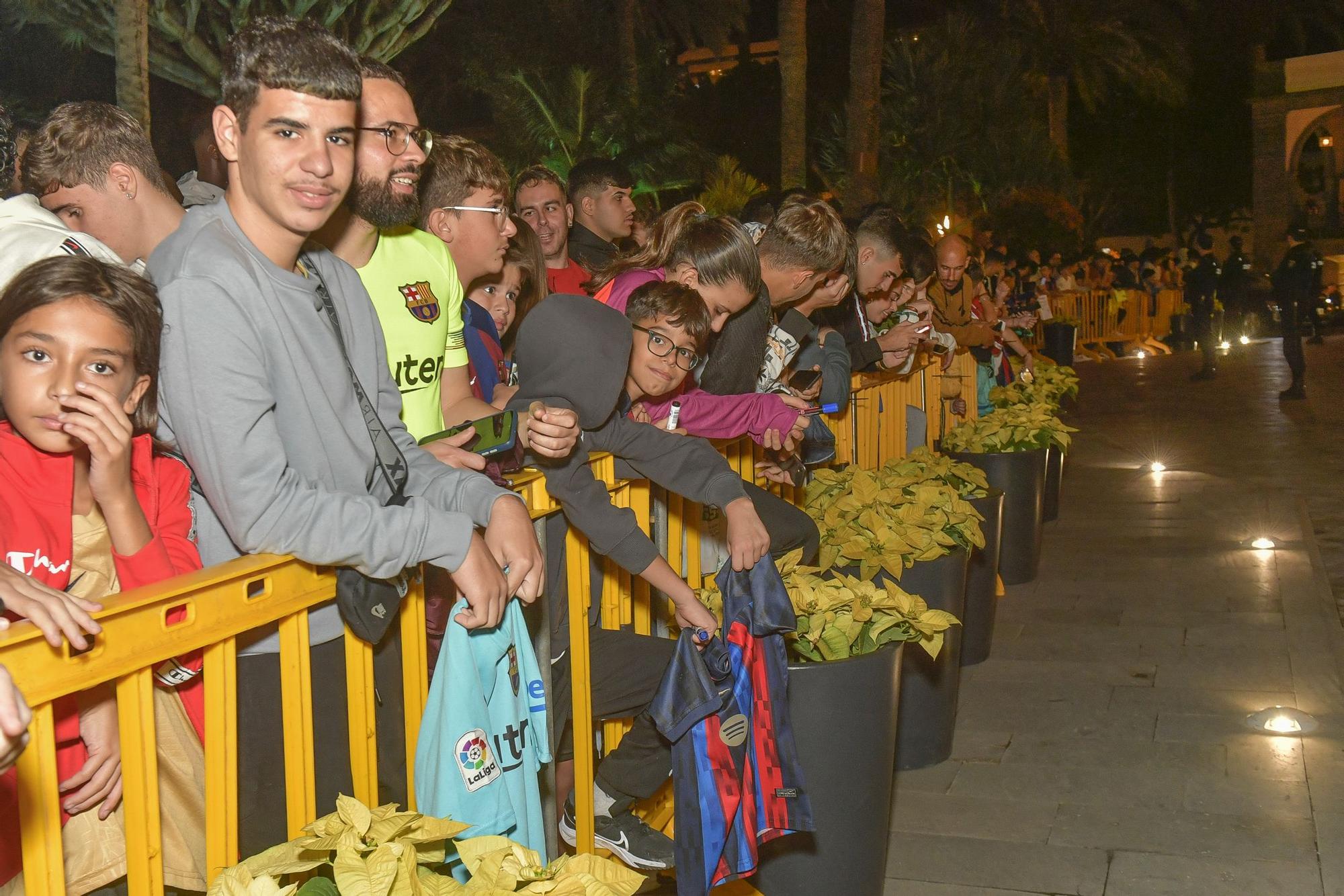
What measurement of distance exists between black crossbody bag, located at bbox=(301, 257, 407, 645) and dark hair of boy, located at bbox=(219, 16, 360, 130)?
35cm

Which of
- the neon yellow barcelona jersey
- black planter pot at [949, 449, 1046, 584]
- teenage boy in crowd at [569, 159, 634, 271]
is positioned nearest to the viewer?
the neon yellow barcelona jersey

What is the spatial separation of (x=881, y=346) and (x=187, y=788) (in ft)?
15.8

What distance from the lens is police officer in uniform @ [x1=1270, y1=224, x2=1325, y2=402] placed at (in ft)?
53.9

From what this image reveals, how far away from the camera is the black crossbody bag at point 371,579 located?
94.6 inches

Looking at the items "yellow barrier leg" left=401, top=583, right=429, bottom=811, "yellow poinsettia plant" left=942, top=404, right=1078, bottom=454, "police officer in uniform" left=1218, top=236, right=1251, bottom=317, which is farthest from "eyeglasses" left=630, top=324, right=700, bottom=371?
"police officer in uniform" left=1218, top=236, right=1251, bottom=317

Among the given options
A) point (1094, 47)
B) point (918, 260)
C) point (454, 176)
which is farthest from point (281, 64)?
point (1094, 47)

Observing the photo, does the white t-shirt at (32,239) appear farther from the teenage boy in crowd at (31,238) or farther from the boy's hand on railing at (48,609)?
the boy's hand on railing at (48,609)

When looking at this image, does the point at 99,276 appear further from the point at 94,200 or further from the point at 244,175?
the point at 94,200

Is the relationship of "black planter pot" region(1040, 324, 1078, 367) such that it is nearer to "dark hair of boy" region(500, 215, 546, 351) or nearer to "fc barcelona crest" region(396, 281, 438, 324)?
"dark hair of boy" region(500, 215, 546, 351)

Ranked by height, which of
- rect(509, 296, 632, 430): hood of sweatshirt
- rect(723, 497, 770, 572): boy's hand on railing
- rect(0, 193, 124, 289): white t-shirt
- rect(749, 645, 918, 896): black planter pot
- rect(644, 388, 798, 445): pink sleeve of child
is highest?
rect(0, 193, 124, 289): white t-shirt

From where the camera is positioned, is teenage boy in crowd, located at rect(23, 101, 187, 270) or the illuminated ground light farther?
the illuminated ground light

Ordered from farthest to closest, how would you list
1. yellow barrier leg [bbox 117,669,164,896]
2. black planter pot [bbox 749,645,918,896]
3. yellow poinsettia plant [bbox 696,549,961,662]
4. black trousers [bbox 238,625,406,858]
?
1. yellow poinsettia plant [bbox 696,549,961,662]
2. black planter pot [bbox 749,645,918,896]
3. black trousers [bbox 238,625,406,858]
4. yellow barrier leg [bbox 117,669,164,896]

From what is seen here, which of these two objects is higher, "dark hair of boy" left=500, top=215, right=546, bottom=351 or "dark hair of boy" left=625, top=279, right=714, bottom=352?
"dark hair of boy" left=500, top=215, right=546, bottom=351

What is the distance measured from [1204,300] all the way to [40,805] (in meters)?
21.7
